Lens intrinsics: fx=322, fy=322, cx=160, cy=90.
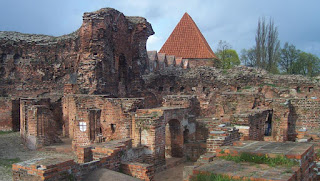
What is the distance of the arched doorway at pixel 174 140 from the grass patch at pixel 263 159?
6281 mm

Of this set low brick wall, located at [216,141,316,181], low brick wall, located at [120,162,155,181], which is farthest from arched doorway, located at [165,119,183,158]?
low brick wall, located at [216,141,316,181]

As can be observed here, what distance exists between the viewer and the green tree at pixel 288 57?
43.9m

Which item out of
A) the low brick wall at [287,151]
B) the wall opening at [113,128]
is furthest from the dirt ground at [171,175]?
the low brick wall at [287,151]

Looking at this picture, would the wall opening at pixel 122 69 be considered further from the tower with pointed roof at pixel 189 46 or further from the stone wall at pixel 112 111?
the tower with pointed roof at pixel 189 46

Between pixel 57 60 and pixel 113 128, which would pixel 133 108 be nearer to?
pixel 113 128

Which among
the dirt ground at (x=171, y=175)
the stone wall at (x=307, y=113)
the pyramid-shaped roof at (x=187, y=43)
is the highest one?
the pyramid-shaped roof at (x=187, y=43)

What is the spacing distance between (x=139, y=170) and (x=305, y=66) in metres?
42.1

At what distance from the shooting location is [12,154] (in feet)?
36.2

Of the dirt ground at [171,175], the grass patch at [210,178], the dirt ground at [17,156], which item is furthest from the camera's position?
the dirt ground at [171,175]

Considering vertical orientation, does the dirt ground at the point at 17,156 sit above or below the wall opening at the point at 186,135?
below

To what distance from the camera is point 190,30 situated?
3797cm

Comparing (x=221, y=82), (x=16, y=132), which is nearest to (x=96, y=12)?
(x=16, y=132)

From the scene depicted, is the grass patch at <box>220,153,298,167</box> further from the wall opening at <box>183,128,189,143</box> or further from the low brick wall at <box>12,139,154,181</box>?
the wall opening at <box>183,128,189,143</box>

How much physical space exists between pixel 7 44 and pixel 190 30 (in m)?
23.1
